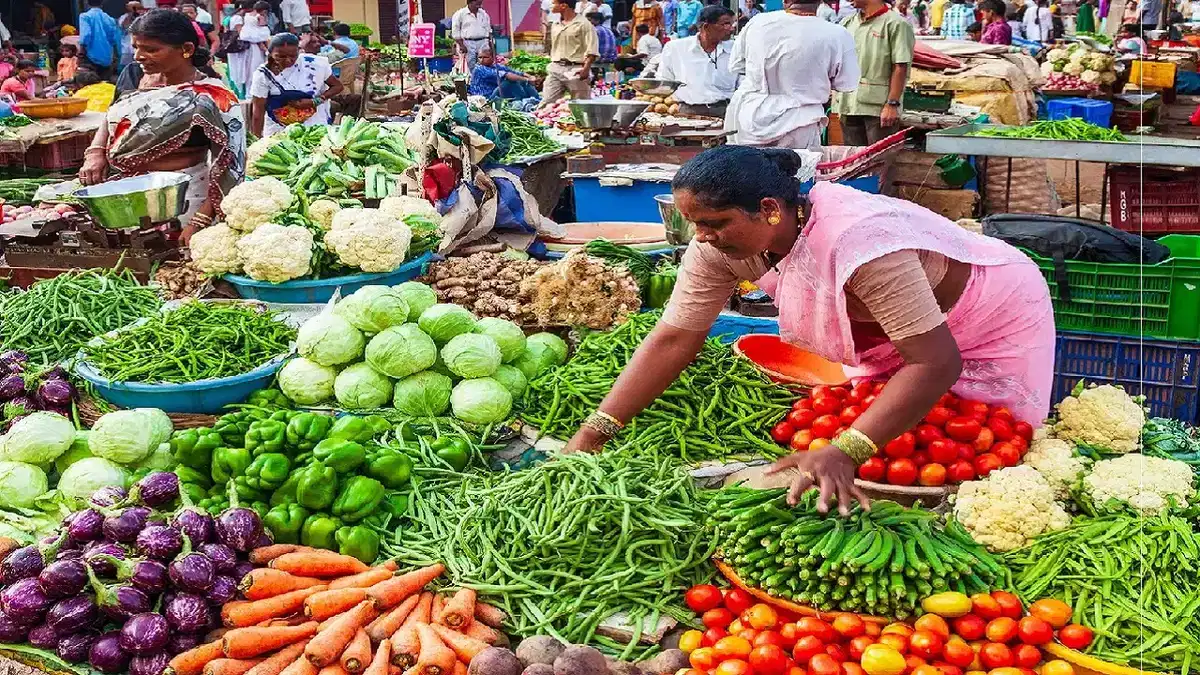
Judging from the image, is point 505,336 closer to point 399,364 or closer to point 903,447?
point 399,364

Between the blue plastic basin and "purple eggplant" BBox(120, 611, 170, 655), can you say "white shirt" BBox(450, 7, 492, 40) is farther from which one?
"purple eggplant" BBox(120, 611, 170, 655)

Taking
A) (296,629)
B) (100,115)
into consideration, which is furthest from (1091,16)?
(296,629)

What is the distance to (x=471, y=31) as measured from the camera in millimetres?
15805

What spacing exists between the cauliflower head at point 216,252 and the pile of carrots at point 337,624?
7.66ft

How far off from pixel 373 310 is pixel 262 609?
152cm

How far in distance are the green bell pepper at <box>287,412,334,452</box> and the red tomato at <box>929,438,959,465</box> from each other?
74.5 inches

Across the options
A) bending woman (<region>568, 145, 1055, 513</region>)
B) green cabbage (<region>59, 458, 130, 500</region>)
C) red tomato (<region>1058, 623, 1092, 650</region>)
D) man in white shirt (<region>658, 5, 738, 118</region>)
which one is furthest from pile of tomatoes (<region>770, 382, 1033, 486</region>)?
man in white shirt (<region>658, 5, 738, 118</region>)

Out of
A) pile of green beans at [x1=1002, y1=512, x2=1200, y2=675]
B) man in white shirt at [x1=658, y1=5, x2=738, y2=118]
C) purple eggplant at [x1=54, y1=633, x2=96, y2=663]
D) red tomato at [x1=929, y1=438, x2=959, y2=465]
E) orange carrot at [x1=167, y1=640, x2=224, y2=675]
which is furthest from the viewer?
man in white shirt at [x1=658, y1=5, x2=738, y2=118]

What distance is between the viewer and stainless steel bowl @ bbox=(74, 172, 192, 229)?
499 cm

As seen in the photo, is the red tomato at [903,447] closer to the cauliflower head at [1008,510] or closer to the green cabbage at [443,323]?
the cauliflower head at [1008,510]

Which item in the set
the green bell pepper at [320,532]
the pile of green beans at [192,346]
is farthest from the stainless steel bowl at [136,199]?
the green bell pepper at [320,532]

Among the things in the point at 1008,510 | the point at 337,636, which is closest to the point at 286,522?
the point at 337,636

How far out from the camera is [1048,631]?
244cm

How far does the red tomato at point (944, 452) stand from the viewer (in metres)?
3.11
